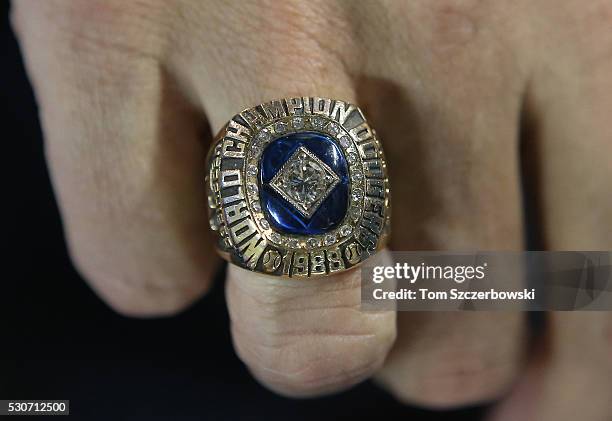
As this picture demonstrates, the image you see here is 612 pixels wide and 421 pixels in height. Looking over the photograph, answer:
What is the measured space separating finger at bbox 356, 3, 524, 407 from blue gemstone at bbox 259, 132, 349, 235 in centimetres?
11

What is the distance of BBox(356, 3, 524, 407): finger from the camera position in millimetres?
586

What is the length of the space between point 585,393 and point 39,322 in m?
0.64

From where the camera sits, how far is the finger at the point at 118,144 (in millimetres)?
575

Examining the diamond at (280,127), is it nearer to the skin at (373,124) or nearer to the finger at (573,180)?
the skin at (373,124)

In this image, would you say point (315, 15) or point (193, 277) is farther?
point (193, 277)

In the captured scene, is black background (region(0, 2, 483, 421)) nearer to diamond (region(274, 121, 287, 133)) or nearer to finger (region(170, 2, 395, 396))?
finger (region(170, 2, 395, 396))

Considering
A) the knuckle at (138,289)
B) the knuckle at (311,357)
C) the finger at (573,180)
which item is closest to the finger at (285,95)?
the knuckle at (311,357)

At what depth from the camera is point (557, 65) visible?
1.97 ft

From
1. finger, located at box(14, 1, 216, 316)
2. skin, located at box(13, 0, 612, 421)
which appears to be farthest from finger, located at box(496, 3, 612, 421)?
finger, located at box(14, 1, 216, 316)

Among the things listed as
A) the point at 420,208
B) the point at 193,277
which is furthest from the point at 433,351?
the point at 193,277

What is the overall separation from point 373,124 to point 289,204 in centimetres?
15

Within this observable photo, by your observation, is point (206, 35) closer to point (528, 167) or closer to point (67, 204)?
point (67, 204)

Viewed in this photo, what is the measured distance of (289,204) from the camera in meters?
0.51

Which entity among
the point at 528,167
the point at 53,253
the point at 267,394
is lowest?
the point at 267,394
